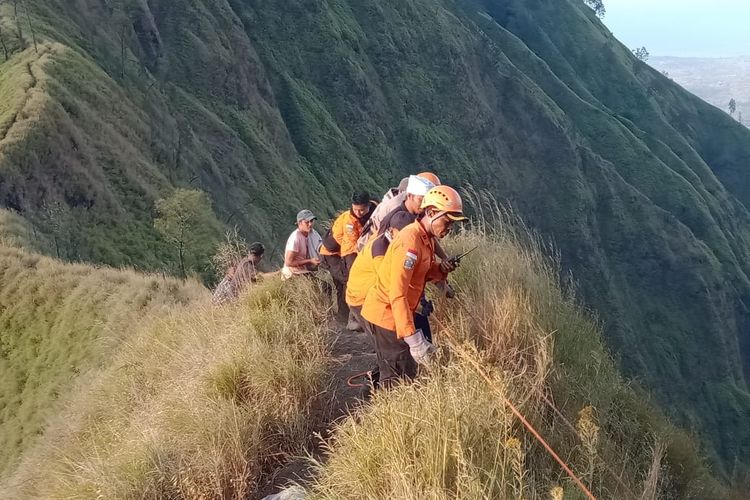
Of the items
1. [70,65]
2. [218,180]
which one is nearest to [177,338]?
[70,65]

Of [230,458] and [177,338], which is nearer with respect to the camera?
[230,458]

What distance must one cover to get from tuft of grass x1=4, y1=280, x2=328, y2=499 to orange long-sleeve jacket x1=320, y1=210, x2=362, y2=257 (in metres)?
0.59

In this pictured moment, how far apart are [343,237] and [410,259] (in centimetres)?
314

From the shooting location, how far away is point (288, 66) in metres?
67.2

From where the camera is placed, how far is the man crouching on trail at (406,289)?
→ 13.7ft

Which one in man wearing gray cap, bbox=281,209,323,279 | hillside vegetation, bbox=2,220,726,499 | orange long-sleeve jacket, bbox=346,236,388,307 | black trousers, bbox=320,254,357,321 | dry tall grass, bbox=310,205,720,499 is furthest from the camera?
man wearing gray cap, bbox=281,209,323,279

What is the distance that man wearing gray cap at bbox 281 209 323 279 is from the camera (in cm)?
752

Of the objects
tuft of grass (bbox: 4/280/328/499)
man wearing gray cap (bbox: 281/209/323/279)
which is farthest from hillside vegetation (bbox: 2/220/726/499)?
man wearing gray cap (bbox: 281/209/323/279)

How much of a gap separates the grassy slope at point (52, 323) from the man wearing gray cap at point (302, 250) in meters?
3.30

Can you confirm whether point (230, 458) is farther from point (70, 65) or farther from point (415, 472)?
point (70, 65)

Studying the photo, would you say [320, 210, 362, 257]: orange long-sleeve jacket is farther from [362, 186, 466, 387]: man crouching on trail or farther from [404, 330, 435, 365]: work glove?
[404, 330, 435, 365]: work glove

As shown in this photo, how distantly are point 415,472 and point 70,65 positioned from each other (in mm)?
38159

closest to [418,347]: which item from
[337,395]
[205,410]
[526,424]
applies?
[526,424]

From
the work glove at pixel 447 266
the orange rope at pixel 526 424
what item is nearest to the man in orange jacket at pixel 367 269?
the work glove at pixel 447 266
